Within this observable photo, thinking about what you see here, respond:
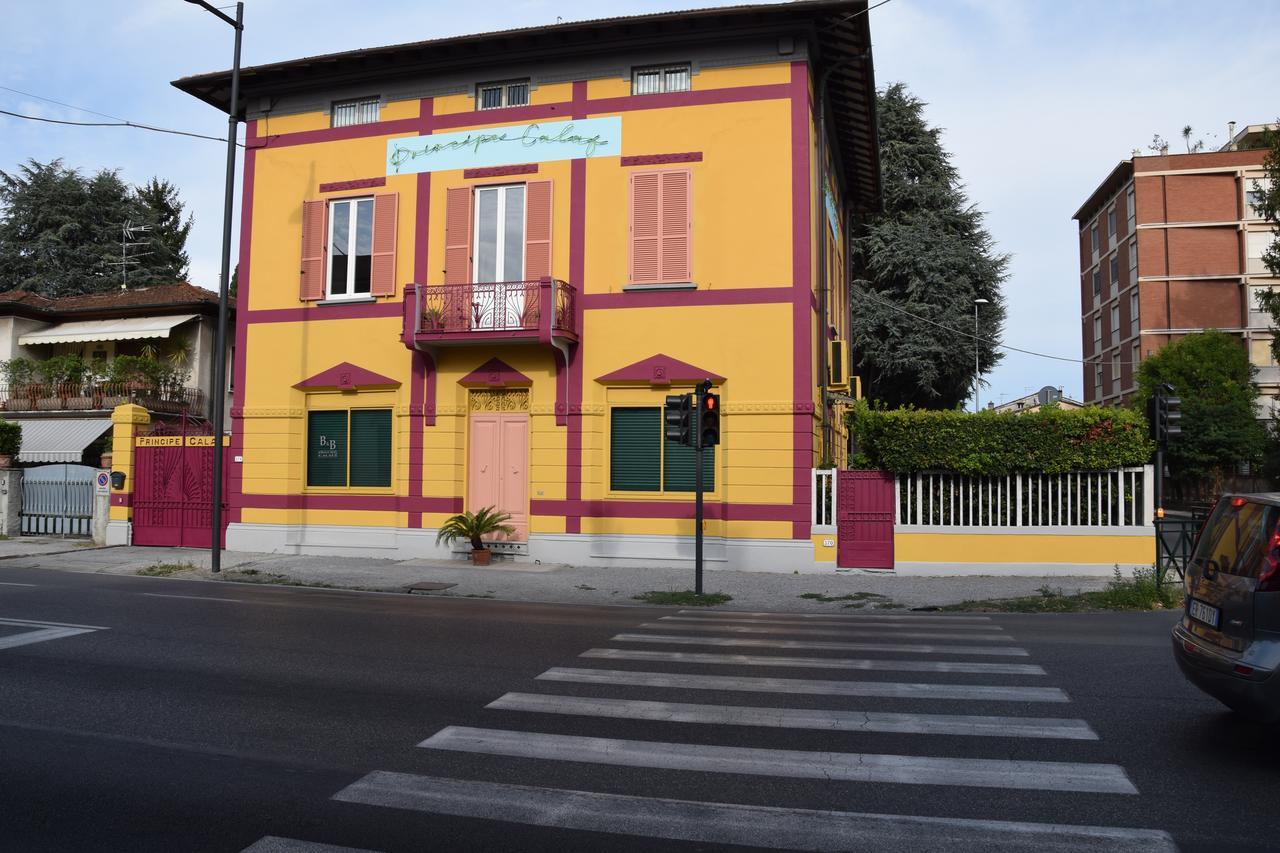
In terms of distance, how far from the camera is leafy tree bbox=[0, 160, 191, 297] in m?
41.4

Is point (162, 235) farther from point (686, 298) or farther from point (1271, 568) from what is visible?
point (1271, 568)

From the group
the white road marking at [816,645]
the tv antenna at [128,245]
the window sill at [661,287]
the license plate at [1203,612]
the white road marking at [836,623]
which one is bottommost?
the white road marking at [836,623]

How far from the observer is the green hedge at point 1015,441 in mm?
15211

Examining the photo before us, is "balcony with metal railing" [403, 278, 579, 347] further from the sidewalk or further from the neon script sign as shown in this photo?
the sidewalk

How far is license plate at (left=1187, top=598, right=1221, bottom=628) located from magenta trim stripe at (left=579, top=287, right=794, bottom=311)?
35.7ft

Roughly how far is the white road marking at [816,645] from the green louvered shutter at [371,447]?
10.1m

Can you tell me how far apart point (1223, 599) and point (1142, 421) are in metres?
11.2

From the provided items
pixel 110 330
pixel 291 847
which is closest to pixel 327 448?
pixel 110 330

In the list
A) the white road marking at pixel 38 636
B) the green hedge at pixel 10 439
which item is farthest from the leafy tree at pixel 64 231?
the white road marking at pixel 38 636

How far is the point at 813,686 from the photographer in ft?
23.2

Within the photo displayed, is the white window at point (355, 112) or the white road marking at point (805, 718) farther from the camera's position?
the white window at point (355, 112)

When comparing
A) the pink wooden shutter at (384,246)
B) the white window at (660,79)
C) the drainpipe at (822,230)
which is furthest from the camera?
the pink wooden shutter at (384,246)

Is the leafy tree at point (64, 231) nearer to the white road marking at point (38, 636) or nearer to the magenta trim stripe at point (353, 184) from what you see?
the magenta trim stripe at point (353, 184)

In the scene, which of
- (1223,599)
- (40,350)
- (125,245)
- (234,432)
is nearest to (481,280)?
(234,432)
